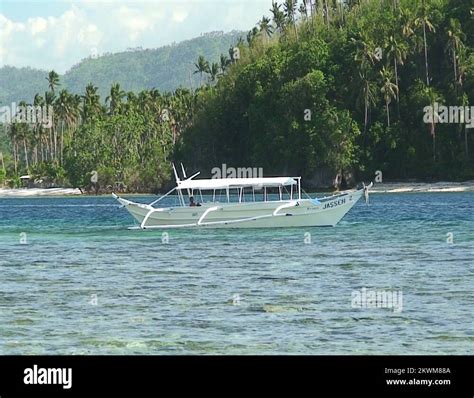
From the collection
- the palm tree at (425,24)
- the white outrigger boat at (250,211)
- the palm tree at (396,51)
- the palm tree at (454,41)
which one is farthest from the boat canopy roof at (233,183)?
the palm tree at (425,24)

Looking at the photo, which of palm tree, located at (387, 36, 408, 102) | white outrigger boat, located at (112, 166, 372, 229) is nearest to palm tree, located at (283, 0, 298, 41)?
palm tree, located at (387, 36, 408, 102)

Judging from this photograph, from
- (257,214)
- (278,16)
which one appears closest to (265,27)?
(278,16)

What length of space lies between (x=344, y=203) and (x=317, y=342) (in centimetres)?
4109

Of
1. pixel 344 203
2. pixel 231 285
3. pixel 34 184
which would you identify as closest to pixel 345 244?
pixel 344 203

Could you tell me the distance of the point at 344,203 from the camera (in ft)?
199

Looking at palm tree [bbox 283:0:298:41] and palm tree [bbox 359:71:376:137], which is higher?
palm tree [bbox 283:0:298:41]

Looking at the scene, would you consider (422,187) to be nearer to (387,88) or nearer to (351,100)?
(387,88)

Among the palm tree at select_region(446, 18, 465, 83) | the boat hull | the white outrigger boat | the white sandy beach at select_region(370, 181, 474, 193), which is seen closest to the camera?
the white outrigger boat

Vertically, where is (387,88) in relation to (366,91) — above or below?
above

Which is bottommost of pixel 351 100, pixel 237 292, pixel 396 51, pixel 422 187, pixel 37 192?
pixel 237 292

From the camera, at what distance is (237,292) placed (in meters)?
29.3

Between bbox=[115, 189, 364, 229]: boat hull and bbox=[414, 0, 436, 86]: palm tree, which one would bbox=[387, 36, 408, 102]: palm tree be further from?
bbox=[115, 189, 364, 229]: boat hull

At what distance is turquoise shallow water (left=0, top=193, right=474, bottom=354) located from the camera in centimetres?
2034
